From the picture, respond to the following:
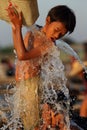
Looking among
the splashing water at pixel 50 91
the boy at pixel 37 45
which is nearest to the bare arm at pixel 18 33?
the boy at pixel 37 45

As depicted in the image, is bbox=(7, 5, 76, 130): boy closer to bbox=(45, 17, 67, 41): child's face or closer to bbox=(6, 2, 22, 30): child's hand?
bbox=(45, 17, 67, 41): child's face

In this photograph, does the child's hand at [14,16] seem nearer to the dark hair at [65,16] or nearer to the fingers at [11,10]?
the fingers at [11,10]

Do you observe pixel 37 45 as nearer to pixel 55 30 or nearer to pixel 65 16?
pixel 55 30

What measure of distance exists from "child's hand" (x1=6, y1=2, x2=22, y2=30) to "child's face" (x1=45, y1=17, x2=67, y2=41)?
337mm

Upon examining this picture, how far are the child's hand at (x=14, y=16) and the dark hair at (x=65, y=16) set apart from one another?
1.33 feet

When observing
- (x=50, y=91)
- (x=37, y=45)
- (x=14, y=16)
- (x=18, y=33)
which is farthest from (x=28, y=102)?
(x=14, y=16)

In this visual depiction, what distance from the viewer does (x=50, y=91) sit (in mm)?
5824

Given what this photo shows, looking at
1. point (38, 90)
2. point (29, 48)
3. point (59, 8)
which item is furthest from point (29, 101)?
point (59, 8)

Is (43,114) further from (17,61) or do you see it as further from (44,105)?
(17,61)

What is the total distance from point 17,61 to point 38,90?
33cm

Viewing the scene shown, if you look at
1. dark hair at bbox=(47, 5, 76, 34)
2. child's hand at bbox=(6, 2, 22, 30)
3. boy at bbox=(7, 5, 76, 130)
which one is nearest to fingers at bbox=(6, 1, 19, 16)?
child's hand at bbox=(6, 2, 22, 30)

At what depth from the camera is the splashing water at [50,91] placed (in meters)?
5.72

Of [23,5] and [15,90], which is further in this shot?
[15,90]

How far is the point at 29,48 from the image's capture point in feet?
18.4
